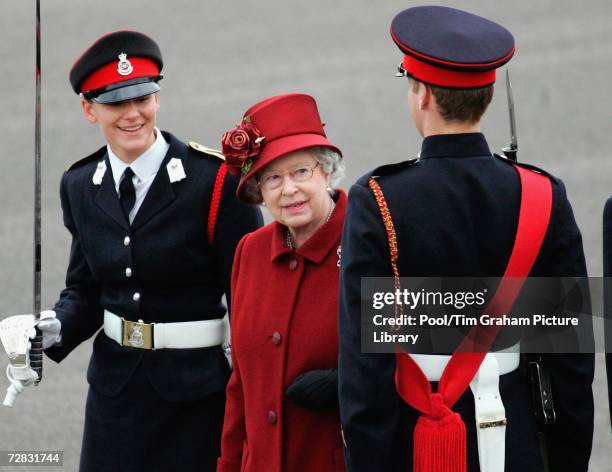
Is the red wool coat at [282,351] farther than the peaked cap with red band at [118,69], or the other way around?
the peaked cap with red band at [118,69]

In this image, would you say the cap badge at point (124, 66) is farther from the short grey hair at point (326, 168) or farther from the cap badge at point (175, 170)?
the short grey hair at point (326, 168)

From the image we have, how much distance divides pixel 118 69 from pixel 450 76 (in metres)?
1.48

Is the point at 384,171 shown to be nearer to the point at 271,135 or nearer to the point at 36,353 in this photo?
the point at 271,135

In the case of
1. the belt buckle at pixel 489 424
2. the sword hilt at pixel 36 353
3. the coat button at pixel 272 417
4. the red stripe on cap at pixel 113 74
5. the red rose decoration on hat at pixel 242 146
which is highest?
the red stripe on cap at pixel 113 74

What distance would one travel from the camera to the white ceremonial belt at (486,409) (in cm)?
323

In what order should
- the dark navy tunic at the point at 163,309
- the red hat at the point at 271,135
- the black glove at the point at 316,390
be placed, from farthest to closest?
the dark navy tunic at the point at 163,309
the red hat at the point at 271,135
the black glove at the point at 316,390

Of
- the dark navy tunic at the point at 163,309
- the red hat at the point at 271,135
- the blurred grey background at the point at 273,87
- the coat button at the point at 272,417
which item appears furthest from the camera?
the blurred grey background at the point at 273,87

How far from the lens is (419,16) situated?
3.31m

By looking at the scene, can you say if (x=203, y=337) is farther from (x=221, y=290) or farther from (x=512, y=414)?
(x=512, y=414)

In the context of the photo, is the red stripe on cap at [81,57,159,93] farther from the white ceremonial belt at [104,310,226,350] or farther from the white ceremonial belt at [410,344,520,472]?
the white ceremonial belt at [410,344,520,472]

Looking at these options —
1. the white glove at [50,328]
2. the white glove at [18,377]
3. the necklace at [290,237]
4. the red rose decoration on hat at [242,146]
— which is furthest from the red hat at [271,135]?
the white glove at [18,377]

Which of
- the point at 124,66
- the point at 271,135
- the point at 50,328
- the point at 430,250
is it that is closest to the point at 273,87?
the point at 124,66

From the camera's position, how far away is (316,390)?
349cm

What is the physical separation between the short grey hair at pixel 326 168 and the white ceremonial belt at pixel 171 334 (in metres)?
0.58
